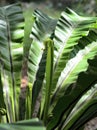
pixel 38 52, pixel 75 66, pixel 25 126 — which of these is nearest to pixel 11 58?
pixel 38 52

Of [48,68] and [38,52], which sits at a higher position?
[48,68]

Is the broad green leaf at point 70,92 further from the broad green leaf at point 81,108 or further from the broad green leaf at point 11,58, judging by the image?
the broad green leaf at point 11,58

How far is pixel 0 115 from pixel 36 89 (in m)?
0.25

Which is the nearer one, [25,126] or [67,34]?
[25,126]

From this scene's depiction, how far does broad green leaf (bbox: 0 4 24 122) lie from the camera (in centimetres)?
190

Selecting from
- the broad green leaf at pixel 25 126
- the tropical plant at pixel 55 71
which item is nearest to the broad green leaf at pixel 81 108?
the tropical plant at pixel 55 71

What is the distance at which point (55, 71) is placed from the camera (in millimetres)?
1863

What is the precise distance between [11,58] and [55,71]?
0.24 m

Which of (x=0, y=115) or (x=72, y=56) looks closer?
(x=0, y=115)

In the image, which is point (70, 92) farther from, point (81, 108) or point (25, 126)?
point (25, 126)

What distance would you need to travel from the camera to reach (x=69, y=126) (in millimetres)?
1795

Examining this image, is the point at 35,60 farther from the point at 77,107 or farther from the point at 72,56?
the point at 77,107

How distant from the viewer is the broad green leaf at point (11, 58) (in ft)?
6.23

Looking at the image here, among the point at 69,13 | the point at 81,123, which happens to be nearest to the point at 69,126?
the point at 81,123
